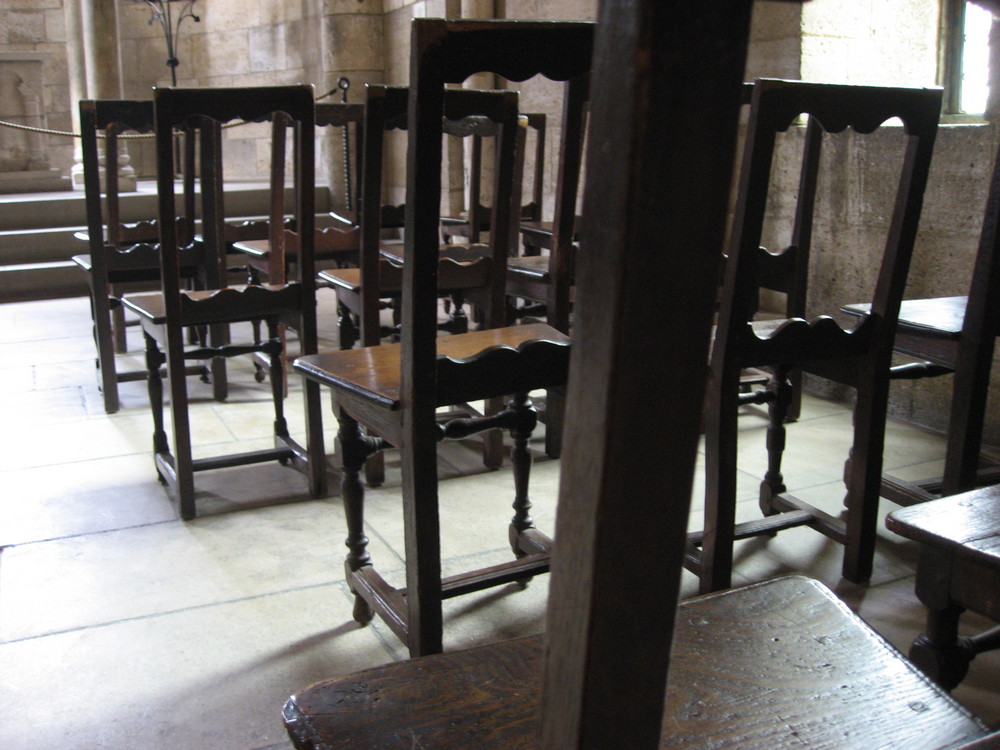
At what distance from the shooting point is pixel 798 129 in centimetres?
367

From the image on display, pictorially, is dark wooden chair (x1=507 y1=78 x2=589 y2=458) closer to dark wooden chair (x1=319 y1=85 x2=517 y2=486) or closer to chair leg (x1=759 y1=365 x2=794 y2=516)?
dark wooden chair (x1=319 y1=85 x2=517 y2=486)

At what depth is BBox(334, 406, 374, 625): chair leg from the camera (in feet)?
6.18

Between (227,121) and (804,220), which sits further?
(804,220)

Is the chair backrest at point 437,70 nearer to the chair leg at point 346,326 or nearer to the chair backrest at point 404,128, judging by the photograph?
the chair backrest at point 404,128

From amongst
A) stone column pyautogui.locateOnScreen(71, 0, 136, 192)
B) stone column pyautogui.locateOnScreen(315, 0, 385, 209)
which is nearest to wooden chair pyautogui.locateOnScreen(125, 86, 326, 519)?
stone column pyautogui.locateOnScreen(315, 0, 385, 209)

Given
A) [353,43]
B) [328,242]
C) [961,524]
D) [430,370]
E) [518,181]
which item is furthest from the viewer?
[353,43]

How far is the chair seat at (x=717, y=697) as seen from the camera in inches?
31.3

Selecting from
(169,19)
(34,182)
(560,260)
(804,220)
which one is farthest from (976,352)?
(34,182)

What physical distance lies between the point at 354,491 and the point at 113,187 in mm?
2136

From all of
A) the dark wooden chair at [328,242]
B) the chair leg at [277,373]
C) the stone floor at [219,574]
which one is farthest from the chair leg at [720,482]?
the dark wooden chair at [328,242]

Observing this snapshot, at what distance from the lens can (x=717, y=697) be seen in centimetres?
85

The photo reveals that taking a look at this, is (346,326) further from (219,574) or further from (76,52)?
(76,52)

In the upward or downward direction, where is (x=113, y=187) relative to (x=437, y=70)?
downward

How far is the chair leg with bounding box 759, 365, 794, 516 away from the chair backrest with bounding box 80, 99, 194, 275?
2075 mm
